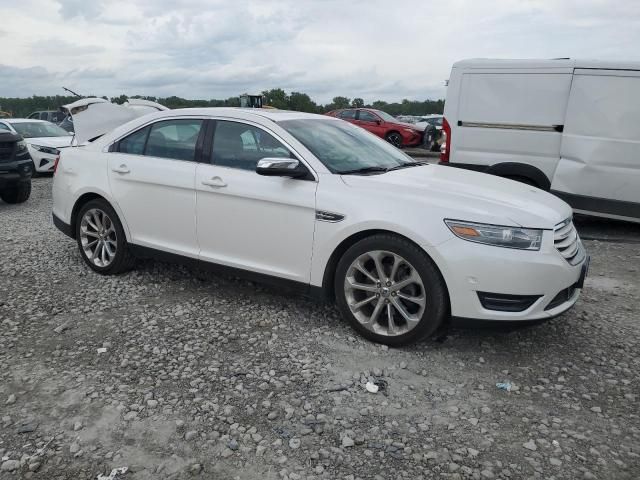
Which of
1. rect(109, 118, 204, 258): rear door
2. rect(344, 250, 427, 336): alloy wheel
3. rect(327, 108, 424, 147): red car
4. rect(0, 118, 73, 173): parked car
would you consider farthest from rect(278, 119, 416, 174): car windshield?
rect(327, 108, 424, 147): red car

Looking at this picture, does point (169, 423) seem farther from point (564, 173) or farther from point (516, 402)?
point (564, 173)

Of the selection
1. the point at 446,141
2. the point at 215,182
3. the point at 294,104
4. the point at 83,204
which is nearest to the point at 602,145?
the point at 446,141

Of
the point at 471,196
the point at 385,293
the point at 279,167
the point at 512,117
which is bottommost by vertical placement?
the point at 385,293

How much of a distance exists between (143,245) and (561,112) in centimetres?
521

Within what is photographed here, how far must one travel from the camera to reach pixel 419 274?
3.49 metres

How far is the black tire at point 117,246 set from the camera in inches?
195

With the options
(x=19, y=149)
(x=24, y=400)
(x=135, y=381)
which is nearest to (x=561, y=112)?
(x=135, y=381)

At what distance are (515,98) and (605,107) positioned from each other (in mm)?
1049

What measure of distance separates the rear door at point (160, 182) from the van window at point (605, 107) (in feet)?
15.4

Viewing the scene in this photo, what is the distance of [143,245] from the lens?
4801 millimetres

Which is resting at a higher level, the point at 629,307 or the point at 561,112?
the point at 561,112

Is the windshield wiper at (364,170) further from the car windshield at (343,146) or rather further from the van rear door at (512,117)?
the van rear door at (512,117)

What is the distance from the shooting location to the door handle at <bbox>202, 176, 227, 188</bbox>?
421 cm

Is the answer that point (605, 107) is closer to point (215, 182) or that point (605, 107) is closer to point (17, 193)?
point (215, 182)
